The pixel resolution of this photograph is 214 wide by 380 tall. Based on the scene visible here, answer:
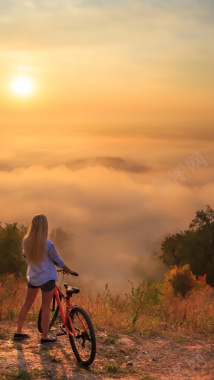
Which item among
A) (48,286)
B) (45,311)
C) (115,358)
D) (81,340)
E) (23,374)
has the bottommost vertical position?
(23,374)

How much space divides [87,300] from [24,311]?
328 cm

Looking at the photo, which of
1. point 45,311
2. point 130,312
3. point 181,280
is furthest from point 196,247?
point 45,311

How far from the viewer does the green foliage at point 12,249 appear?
129 feet

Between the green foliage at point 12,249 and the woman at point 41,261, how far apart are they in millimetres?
32021

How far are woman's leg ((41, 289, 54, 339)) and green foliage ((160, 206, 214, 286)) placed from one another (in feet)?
131

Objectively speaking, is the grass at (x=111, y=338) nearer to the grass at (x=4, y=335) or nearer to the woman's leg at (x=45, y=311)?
the woman's leg at (x=45, y=311)

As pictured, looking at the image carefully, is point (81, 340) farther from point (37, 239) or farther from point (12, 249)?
point (12, 249)

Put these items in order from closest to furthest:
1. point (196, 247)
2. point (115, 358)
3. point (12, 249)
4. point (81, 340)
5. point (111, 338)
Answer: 1. point (81, 340)
2. point (115, 358)
3. point (111, 338)
4. point (12, 249)
5. point (196, 247)

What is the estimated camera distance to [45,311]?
7.88 metres

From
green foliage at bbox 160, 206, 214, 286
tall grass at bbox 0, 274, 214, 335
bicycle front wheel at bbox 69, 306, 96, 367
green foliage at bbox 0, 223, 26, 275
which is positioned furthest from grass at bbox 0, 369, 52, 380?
green foliage at bbox 160, 206, 214, 286

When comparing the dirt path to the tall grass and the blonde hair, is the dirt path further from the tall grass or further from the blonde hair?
the blonde hair

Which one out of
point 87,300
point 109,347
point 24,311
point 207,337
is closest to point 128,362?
point 109,347

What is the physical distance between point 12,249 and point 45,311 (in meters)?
32.9

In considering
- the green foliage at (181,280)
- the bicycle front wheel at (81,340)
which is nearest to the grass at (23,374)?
the bicycle front wheel at (81,340)
